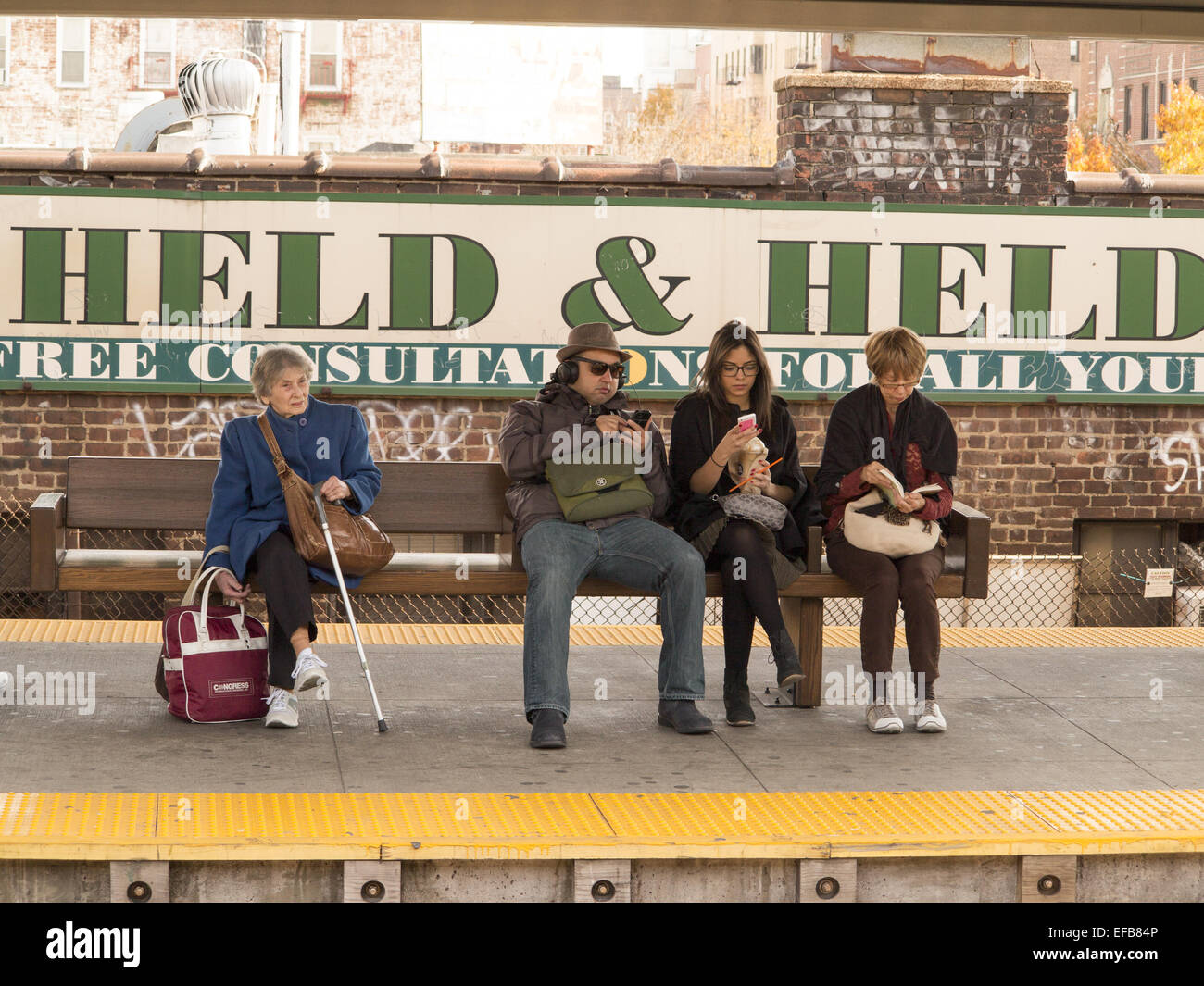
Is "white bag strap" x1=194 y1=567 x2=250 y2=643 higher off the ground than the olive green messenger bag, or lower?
lower

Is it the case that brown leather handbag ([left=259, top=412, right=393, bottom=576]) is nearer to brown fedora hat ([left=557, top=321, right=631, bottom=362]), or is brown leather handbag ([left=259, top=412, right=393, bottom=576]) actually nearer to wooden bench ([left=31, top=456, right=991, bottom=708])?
wooden bench ([left=31, top=456, right=991, bottom=708])

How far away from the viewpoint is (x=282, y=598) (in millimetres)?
5273

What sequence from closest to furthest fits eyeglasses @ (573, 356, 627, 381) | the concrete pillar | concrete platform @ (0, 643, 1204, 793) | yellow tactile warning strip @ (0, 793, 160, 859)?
yellow tactile warning strip @ (0, 793, 160, 859)
concrete platform @ (0, 643, 1204, 793)
eyeglasses @ (573, 356, 627, 381)
the concrete pillar

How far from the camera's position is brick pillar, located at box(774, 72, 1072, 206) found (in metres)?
9.88

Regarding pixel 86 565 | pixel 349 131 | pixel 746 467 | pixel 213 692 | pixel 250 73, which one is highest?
pixel 349 131

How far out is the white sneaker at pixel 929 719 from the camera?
5.50 meters

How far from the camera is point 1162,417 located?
10148mm

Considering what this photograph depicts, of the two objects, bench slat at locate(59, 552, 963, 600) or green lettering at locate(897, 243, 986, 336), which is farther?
green lettering at locate(897, 243, 986, 336)

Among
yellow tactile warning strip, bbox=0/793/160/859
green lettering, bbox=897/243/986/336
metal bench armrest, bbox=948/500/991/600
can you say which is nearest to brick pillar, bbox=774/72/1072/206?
green lettering, bbox=897/243/986/336

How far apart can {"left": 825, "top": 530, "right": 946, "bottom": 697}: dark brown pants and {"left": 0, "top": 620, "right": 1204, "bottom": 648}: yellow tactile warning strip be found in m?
1.38

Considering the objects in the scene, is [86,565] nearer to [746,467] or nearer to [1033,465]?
[746,467]

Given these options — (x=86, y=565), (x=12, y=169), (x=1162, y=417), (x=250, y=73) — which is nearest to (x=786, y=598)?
(x=86, y=565)
